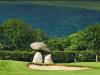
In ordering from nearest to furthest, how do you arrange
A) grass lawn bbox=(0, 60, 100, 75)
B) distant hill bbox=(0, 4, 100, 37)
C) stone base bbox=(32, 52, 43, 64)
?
grass lawn bbox=(0, 60, 100, 75) → stone base bbox=(32, 52, 43, 64) → distant hill bbox=(0, 4, 100, 37)

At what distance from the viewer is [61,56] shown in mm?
8570

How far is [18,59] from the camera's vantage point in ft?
28.2

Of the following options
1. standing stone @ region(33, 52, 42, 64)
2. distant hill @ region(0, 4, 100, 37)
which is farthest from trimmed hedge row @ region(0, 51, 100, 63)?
standing stone @ region(33, 52, 42, 64)

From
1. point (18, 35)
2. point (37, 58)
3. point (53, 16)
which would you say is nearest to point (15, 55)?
point (18, 35)

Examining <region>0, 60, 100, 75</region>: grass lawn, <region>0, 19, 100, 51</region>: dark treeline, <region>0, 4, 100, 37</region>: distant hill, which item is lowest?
<region>0, 60, 100, 75</region>: grass lawn

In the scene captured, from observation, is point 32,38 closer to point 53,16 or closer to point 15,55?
point 15,55

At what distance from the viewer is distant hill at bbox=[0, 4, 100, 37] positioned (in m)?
8.52

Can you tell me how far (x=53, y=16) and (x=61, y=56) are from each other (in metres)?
0.83

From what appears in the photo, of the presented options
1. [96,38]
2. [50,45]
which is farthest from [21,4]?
[96,38]

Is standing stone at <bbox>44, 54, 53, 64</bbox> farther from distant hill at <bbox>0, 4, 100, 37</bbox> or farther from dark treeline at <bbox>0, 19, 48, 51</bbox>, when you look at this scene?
distant hill at <bbox>0, 4, 100, 37</bbox>

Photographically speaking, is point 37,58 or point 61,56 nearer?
point 37,58

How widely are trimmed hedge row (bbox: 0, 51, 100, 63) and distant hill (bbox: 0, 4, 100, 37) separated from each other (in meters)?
0.41

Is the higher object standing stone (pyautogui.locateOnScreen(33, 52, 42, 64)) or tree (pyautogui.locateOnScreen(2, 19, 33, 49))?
tree (pyautogui.locateOnScreen(2, 19, 33, 49))

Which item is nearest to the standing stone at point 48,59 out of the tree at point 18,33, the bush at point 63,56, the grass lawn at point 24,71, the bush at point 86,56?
the grass lawn at point 24,71
